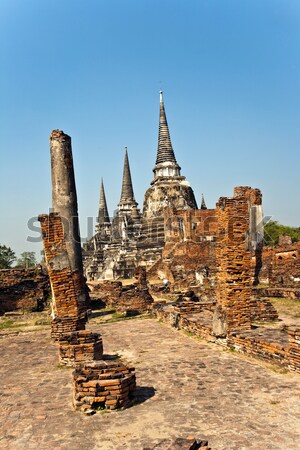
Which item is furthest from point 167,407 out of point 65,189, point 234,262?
point 65,189

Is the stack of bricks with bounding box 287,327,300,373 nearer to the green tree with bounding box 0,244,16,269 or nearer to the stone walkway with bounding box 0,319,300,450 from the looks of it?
the stone walkway with bounding box 0,319,300,450

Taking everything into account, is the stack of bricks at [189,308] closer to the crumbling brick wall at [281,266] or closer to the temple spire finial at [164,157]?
the crumbling brick wall at [281,266]

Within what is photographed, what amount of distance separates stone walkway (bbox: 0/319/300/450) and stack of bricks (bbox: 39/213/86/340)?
4.53 feet

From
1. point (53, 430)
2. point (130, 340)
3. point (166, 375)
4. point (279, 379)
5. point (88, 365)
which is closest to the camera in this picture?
point (53, 430)

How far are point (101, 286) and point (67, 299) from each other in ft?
28.4

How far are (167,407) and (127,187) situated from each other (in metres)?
46.8

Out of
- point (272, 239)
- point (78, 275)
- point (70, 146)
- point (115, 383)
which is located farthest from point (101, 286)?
point (272, 239)

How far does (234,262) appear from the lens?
874cm

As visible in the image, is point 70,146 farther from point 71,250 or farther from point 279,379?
point 279,379

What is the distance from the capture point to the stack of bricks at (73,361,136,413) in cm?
496

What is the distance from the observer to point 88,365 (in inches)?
216

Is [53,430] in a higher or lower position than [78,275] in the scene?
lower

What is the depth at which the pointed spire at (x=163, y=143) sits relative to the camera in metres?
43.8

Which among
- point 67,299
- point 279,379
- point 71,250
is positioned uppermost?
point 71,250
